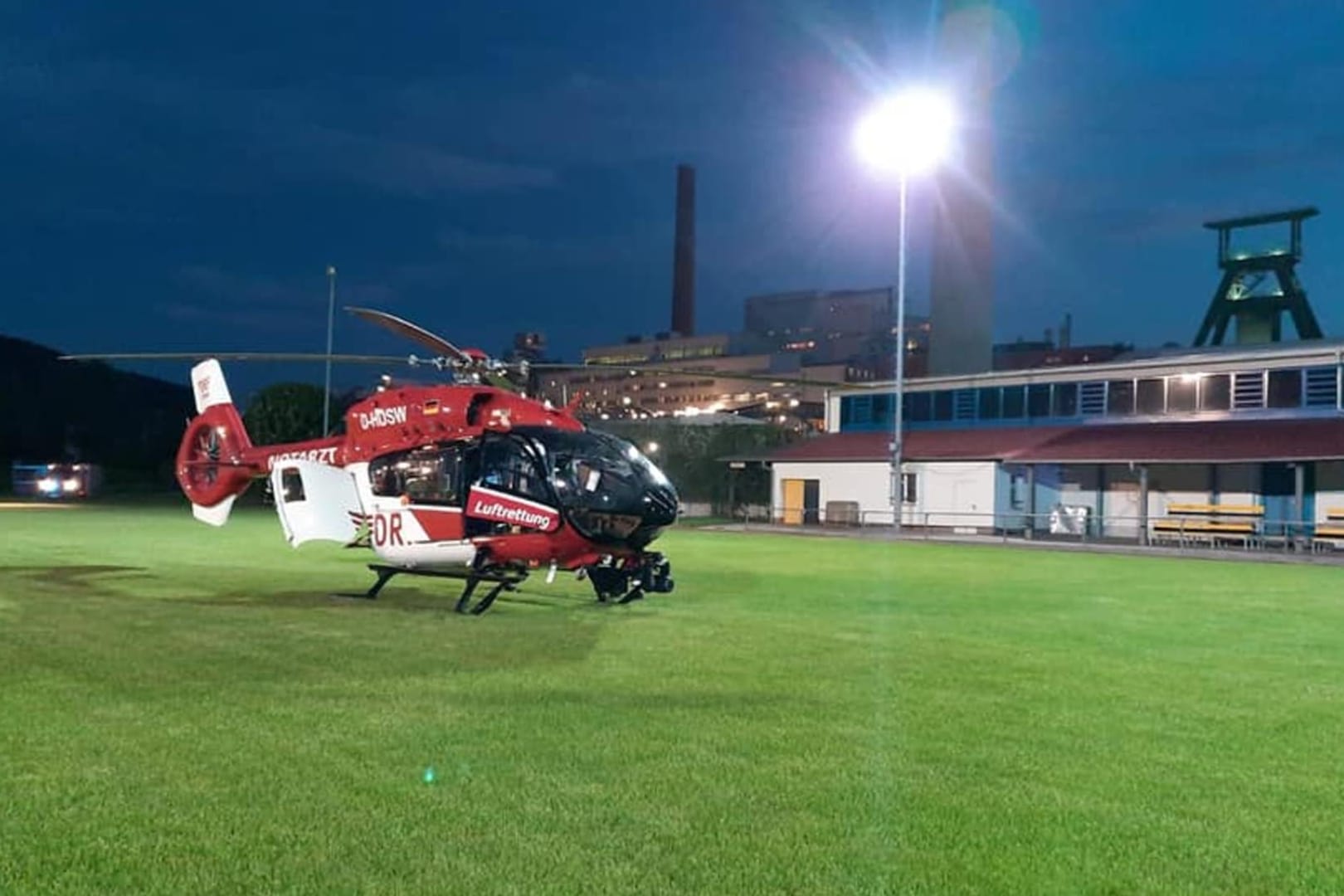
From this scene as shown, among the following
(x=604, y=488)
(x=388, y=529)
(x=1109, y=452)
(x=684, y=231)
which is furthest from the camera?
(x=684, y=231)

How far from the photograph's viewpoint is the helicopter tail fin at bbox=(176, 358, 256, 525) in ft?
57.1

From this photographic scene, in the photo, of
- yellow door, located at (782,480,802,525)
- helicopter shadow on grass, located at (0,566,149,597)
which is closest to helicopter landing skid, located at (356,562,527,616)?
helicopter shadow on grass, located at (0,566,149,597)

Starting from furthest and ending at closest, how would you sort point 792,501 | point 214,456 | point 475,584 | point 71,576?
point 792,501
point 214,456
point 71,576
point 475,584

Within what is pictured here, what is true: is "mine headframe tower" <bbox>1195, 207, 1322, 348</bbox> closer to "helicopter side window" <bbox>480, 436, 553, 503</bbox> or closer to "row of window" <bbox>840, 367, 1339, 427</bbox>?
"row of window" <bbox>840, 367, 1339, 427</bbox>

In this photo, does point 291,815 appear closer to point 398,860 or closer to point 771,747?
point 398,860

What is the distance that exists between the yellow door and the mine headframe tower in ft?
106

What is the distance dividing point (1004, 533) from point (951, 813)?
26.7 m

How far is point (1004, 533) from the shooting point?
3120 centimetres

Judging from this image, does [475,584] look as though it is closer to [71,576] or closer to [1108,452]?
[71,576]

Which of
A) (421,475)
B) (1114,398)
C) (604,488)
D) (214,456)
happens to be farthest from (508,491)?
(1114,398)

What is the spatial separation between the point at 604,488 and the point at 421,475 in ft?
8.49

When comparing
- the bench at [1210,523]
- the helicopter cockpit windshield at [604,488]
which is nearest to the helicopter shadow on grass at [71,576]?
the helicopter cockpit windshield at [604,488]

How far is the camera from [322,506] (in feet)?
48.3

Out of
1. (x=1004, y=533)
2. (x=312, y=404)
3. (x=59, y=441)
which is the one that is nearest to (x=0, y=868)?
(x=1004, y=533)
